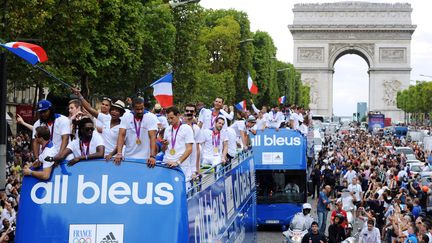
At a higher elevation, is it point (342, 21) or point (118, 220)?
point (342, 21)

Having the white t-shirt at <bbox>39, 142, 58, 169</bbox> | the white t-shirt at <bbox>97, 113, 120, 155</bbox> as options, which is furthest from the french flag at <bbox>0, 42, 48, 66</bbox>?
the white t-shirt at <bbox>39, 142, 58, 169</bbox>

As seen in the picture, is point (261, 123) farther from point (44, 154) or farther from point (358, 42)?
point (358, 42)

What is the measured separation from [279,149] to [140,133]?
13.7 m

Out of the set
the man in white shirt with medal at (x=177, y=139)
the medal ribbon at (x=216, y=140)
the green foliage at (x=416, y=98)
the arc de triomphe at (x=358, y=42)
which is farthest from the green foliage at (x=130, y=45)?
the green foliage at (x=416, y=98)

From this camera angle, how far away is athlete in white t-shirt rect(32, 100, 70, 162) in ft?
31.0

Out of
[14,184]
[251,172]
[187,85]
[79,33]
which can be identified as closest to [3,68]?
[14,184]

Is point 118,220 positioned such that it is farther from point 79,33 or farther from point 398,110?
point 398,110

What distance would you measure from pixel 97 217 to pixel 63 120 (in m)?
1.96

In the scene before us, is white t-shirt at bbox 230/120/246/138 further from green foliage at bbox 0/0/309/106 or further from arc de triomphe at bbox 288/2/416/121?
arc de triomphe at bbox 288/2/416/121

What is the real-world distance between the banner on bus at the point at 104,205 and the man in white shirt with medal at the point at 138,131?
3.83 feet

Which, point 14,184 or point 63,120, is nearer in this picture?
point 63,120

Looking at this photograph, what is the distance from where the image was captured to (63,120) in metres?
9.56

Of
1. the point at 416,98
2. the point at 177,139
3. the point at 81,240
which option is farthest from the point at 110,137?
the point at 416,98

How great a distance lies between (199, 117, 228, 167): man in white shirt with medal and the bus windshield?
8806 mm
